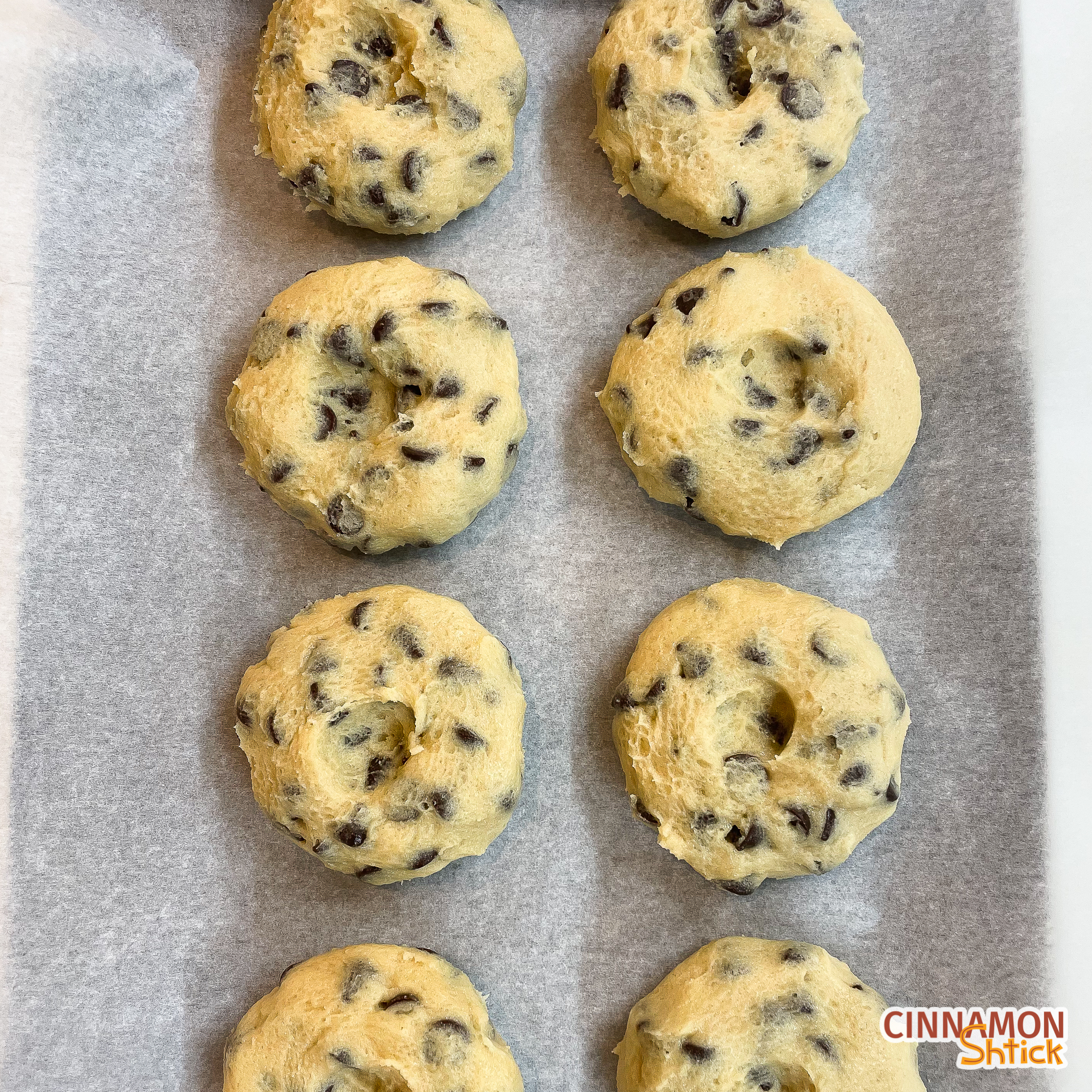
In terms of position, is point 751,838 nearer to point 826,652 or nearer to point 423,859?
point 826,652

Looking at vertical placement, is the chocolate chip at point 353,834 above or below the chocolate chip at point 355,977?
above

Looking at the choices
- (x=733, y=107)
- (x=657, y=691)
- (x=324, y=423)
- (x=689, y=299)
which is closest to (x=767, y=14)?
(x=733, y=107)

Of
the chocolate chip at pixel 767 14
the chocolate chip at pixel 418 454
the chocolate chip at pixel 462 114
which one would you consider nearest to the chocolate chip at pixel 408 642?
the chocolate chip at pixel 418 454

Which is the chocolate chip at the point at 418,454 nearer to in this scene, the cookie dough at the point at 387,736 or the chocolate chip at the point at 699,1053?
the cookie dough at the point at 387,736

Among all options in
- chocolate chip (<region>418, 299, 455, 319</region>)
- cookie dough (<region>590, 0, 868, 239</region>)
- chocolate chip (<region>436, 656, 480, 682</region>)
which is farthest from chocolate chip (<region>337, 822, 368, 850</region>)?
cookie dough (<region>590, 0, 868, 239</region>)

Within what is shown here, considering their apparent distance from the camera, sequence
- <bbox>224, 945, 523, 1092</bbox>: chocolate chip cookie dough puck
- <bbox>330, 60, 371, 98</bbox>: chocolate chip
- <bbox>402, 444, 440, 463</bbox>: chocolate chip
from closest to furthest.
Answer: <bbox>224, 945, 523, 1092</bbox>: chocolate chip cookie dough puck < <bbox>402, 444, 440, 463</bbox>: chocolate chip < <bbox>330, 60, 371, 98</bbox>: chocolate chip

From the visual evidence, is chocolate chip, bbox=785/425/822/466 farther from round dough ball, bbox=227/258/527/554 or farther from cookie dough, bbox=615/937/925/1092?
cookie dough, bbox=615/937/925/1092
